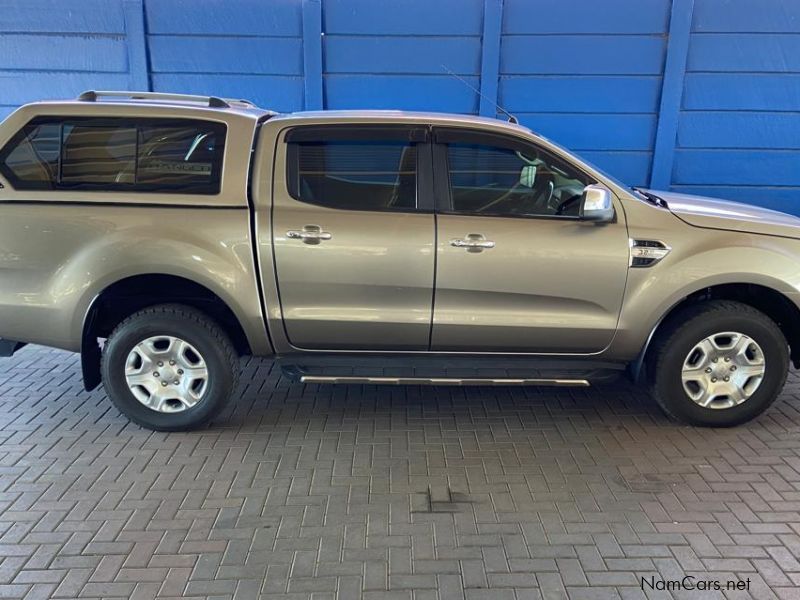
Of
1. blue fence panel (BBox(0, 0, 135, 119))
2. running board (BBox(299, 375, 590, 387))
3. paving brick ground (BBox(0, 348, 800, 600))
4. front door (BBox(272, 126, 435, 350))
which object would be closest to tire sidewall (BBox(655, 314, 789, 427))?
paving brick ground (BBox(0, 348, 800, 600))

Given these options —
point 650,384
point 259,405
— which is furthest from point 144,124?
point 650,384

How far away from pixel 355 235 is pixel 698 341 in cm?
225

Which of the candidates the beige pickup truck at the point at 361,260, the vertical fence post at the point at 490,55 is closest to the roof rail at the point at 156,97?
the beige pickup truck at the point at 361,260

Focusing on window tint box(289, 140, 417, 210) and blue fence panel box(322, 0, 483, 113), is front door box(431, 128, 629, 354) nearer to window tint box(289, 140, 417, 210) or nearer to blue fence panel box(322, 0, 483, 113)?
window tint box(289, 140, 417, 210)

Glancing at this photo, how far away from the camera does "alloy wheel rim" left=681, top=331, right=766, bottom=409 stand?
386 cm

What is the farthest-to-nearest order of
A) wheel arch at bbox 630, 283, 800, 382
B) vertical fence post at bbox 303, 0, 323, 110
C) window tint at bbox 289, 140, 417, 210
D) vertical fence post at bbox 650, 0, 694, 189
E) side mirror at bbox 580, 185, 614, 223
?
vertical fence post at bbox 303, 0, 323, 110 < vertical fence post at bbox 650, 0, 694, 189 < wheel arch at bbox 630, 283, 800, 382 < window tint at bbox 289, 140, 417, 210 < side mirror at bbox 580, 185, 614, 223

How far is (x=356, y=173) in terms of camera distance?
3.83 meters

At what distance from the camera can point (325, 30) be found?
6406 mm

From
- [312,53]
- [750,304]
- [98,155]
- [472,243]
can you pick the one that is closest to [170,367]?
[98,155]

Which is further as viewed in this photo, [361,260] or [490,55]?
[490,55]

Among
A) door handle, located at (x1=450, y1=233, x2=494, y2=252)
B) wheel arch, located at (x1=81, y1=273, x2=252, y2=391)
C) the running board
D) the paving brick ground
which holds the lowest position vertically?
the paving brick ground

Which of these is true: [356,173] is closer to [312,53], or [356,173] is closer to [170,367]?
[170,367]

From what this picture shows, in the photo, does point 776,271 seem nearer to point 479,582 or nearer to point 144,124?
point 479,582

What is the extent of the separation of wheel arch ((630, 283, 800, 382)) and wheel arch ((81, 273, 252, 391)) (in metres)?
2.57
